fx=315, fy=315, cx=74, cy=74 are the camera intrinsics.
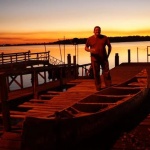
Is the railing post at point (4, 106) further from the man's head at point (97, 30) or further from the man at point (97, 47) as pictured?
the man's head at point (97, 30)

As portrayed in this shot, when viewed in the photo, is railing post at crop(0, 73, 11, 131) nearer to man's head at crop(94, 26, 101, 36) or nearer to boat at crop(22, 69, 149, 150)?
boat at crop(22, 69, 149, 150)

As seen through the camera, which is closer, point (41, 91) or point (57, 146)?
point (57, 146)

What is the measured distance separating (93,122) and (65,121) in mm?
983

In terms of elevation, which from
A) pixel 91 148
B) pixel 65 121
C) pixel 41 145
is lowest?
pixel 91 148

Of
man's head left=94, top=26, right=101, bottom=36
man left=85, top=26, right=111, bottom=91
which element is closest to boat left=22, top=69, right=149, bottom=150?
man left=85, top=26, right=111, bottom=91

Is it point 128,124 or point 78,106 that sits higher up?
point 78,106

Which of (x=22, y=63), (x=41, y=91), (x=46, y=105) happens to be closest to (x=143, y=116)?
(x=46, y=105)

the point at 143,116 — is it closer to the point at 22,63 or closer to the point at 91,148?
the point at 91,148

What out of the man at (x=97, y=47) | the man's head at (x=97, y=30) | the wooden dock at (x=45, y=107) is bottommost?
the wooden dock at (x=45, y=107)

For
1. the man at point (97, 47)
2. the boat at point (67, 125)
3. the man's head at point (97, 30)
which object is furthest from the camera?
the man at point (97, 47)

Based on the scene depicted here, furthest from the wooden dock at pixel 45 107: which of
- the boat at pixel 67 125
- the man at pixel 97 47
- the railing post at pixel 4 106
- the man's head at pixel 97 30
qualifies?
the man's head at pixel 97 30

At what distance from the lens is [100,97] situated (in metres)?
9.91

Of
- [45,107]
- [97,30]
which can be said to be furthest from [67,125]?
[97,30]

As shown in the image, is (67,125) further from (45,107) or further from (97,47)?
(97,47)
